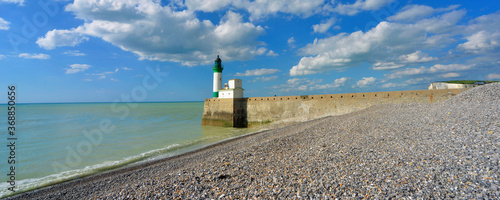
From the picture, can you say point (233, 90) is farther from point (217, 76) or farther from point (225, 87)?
point (217, 76)

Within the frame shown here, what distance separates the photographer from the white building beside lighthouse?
2901 centimetres

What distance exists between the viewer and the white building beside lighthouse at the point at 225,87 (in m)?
29.0

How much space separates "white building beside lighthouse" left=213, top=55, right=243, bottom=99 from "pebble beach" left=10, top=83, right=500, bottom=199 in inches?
792

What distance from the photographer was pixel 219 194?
194 inches

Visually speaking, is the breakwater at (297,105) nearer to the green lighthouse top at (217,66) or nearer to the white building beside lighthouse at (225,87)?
the white building beside lighthouse at (225,87)

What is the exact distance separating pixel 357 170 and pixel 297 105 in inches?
789

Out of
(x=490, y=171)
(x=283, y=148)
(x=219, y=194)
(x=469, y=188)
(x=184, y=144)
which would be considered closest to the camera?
(x=469, y=188)

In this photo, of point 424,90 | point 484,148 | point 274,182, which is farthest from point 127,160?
point 424,90

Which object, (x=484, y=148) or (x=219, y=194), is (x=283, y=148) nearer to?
(x=219, y=194)

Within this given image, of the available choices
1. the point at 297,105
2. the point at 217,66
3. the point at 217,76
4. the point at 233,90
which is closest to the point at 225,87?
the point at 217,76

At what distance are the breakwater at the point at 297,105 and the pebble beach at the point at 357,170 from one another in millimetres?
9828

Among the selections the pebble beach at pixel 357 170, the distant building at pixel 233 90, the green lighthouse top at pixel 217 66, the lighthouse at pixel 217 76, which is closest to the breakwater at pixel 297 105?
the distant building at pixel 233 90

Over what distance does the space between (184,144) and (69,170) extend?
293 inches

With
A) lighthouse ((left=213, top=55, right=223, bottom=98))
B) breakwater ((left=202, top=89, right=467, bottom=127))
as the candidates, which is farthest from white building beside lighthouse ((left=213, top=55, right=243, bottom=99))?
breakwater ((left=202, top=89, right=467, bottom=127))
